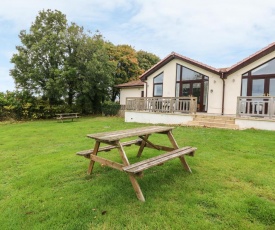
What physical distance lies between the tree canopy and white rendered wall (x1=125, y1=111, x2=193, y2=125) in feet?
20.6

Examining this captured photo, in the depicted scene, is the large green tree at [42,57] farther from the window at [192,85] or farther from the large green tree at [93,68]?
the window at [192,85]

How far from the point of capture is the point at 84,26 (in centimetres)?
1853

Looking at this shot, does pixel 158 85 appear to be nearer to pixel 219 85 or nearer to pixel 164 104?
pixel 164 104

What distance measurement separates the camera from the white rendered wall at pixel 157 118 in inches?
428

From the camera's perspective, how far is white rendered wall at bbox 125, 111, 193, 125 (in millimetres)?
10875

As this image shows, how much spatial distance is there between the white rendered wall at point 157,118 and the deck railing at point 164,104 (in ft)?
1.02

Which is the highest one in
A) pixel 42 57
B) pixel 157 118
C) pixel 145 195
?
pixel 42 57

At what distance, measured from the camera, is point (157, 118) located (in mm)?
11859

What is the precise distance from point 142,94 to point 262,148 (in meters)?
13.0

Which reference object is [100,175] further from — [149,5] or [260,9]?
[260,9]

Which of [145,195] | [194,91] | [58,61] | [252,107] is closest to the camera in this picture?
[145,195]

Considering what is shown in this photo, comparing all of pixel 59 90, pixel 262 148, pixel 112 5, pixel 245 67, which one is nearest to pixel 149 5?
pixel 112 5

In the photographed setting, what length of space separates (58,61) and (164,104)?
38.9 feet

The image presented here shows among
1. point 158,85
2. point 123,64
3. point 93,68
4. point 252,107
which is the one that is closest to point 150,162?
point 252,107
